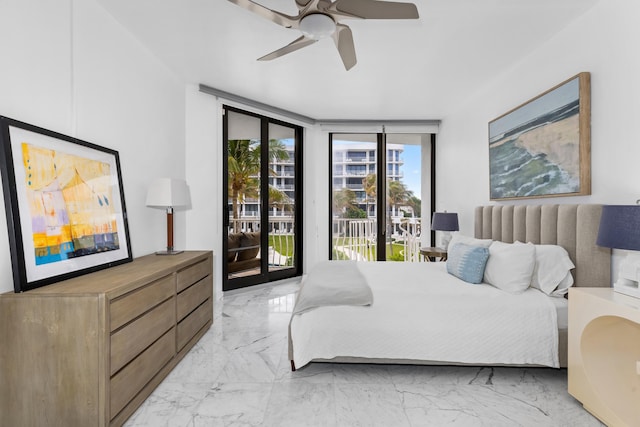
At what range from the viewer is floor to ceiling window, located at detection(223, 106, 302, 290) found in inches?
167

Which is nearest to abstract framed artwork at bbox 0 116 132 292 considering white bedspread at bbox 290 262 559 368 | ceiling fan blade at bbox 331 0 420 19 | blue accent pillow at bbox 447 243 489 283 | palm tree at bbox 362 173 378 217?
white bedspread at bbox 290 262 559 368

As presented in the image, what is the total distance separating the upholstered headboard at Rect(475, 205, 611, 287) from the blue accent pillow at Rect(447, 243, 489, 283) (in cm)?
48

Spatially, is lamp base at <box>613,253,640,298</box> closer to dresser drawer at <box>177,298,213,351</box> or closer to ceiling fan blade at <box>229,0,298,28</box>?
ceiling fan blade at <box>229,0,298,28</box>

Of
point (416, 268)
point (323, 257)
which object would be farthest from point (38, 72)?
point (323, 257)

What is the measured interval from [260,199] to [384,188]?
6.97 ft

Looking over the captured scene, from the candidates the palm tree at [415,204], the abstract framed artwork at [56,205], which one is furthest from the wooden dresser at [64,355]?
the palm tree at [415,204]

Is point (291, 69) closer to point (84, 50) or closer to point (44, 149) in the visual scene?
point (84, 50)

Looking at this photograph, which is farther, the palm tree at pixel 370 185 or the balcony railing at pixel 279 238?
the palm tree at pixel 370 185

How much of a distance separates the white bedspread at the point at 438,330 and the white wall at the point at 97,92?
69.4 inches

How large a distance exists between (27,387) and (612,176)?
3510mm

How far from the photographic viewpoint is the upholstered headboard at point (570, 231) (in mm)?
2121

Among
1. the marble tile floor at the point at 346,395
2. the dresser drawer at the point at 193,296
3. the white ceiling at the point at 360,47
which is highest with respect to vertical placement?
the white ceiling at the point at 360,47

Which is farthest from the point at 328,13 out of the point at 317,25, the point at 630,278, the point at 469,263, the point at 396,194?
the point at 396,194

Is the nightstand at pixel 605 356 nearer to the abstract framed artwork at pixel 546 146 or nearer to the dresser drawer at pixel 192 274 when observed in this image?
the abstract framed artwork at pixel 546 146
